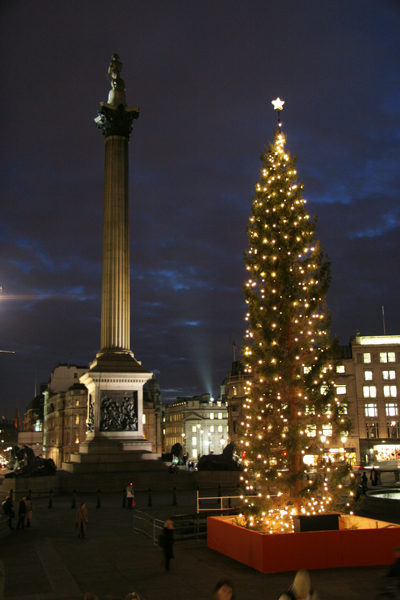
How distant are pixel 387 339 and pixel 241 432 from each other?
66714 millimetres

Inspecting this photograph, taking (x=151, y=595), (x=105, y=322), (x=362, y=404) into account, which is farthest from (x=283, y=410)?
(x=362, y=404)

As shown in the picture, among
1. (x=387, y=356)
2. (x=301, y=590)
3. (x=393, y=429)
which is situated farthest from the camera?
(x=387, y=356)

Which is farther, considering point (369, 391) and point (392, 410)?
point (369, 391)

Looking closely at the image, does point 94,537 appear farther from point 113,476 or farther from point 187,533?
point 113,476

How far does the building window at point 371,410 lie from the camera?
75125 millimetres

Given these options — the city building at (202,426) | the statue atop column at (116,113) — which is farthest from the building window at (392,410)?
the city building at (202,426)

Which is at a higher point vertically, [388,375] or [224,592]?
[388,375]

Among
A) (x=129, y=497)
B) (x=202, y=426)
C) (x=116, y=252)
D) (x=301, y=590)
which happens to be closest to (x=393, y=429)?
(x=116, y=252)

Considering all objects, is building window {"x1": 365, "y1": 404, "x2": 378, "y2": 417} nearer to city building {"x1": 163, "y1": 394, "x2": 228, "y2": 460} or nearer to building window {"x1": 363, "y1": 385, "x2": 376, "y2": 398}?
building window {"x1": 363, "y1": 385, "x2": 376, "y2": 398}

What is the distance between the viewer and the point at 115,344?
41.8 m

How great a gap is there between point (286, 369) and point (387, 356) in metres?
65.3

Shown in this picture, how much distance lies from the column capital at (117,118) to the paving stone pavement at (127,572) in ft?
108

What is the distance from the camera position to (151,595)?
39.2 feet

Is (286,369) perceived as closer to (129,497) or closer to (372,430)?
(129,497)
